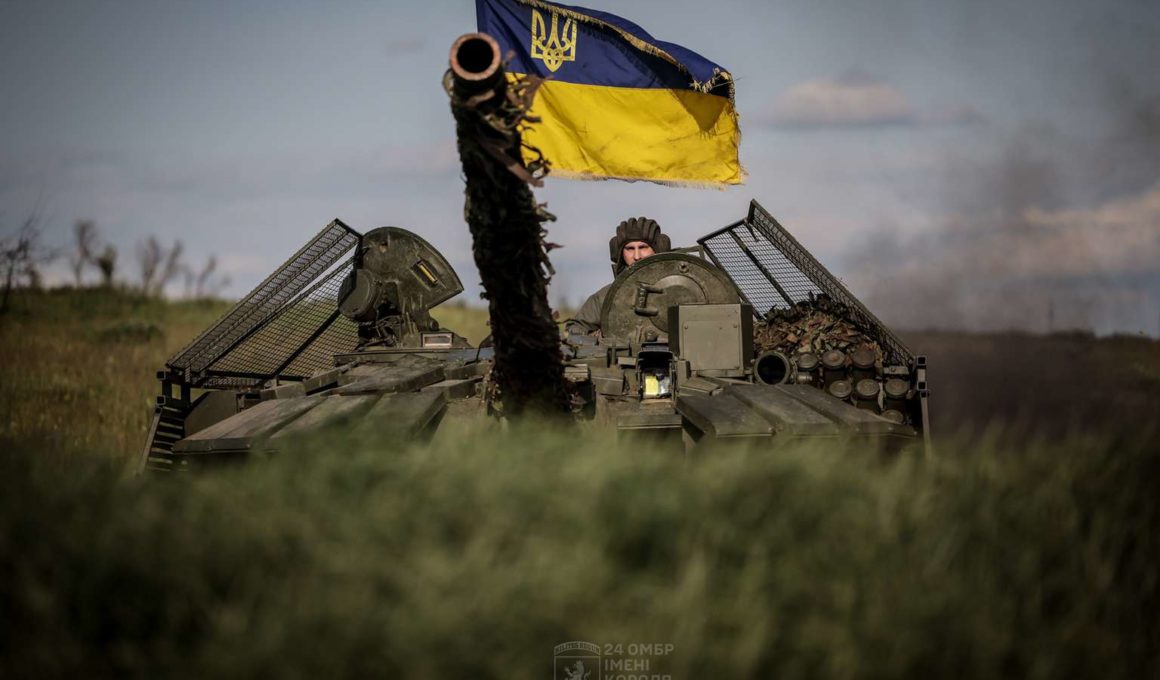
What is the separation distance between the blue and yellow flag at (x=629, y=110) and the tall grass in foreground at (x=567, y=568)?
9852mm

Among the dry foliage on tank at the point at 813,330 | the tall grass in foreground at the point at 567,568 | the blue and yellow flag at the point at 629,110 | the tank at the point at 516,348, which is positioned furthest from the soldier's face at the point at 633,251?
the tall grass in foreground at the point at 567,568

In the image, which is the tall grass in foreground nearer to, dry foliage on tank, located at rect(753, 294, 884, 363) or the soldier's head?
dry foliage on tank, located at rect(753, 294, 884, 363)

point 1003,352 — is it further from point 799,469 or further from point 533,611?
point 533,611

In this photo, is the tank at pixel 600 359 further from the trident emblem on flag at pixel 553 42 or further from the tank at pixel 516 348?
the trident emblem on flag at pixel 553 42

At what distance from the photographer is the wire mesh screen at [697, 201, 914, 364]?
412 inches

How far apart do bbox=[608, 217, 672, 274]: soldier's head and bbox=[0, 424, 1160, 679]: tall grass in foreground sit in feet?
26.8

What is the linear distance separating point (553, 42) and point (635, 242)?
281 cm

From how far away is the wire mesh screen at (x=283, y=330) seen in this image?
10516 millimetres

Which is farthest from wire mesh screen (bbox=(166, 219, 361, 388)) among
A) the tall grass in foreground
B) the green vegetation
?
the tall grass in foreground

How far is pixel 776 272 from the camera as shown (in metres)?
12.1

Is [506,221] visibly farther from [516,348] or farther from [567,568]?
[567,568]

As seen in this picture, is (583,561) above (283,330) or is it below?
below

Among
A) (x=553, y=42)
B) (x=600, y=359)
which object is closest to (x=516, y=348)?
(x=600, y=359)

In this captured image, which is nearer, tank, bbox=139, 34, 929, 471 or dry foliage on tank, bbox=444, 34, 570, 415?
dry foliage on tank, bbox=444, 34, 570, 415
